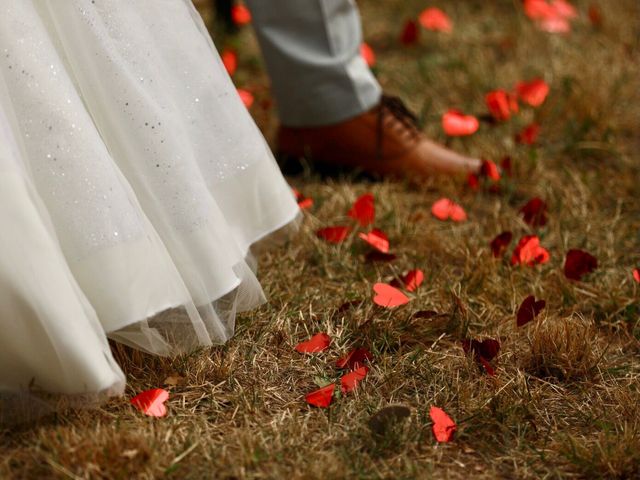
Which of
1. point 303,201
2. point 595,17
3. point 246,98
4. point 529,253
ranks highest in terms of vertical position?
point 246,98

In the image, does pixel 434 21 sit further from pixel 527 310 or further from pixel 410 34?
pixel 527 310

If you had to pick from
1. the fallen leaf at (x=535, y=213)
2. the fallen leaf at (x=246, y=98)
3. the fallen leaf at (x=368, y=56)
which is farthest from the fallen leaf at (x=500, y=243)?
the fallen leaf at (x=368, y=56)

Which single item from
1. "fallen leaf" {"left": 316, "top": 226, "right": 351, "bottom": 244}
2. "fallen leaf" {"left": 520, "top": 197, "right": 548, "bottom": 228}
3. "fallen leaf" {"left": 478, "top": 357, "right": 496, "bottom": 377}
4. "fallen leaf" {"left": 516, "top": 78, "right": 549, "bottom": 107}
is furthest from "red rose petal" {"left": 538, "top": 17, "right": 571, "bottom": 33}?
"fallen leaf" {"left": 478, "top": 357, "right": 496, "bottom": 377}

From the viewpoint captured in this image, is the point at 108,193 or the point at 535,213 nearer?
the point at 108,193

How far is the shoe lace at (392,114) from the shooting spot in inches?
79.6

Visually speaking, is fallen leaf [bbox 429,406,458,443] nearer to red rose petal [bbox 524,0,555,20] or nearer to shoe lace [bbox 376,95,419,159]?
shoe lace [bbox 376,95,419,159]

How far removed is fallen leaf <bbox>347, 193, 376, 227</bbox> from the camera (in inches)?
71.7

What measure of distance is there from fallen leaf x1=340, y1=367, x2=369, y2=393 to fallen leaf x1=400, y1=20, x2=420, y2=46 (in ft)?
5.34

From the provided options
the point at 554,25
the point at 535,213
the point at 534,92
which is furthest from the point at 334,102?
the point at 554,25

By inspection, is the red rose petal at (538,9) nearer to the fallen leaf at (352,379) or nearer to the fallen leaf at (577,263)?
the fallen leaf at (577,263)

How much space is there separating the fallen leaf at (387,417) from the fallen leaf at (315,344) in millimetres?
221

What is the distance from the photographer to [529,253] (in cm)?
167

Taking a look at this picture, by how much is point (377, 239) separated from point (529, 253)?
27 cm

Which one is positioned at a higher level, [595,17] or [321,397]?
[321,397]
